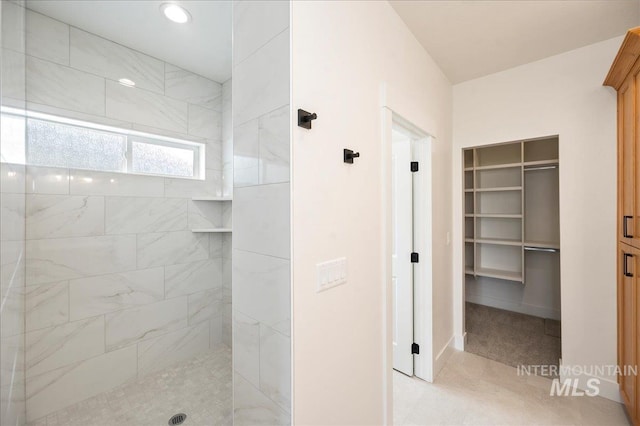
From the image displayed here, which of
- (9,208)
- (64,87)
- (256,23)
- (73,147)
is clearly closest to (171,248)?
(73,147)

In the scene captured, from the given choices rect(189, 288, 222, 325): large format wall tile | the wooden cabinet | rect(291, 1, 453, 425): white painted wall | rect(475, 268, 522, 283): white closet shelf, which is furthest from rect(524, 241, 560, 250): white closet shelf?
rect(189, 288, 222, 325): large format wall tile

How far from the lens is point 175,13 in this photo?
1.82 meters

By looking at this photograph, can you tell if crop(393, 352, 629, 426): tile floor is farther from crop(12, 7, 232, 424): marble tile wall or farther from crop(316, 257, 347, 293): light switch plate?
crop(12, 7, 232, 424): marble tile wall

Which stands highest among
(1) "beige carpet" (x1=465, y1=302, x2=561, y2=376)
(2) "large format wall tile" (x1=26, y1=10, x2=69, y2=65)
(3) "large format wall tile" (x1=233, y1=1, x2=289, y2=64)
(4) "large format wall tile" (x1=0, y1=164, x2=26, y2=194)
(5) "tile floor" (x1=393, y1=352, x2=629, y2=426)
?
(2) "large format wall tile" (x1=26, y1=10, x2=69, y2=65)

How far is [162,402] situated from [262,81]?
7.70 feet

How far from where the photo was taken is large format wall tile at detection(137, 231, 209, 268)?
2.27 meters

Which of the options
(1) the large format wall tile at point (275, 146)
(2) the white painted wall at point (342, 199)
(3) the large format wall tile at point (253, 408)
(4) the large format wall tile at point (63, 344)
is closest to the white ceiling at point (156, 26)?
(2) the white painted wall at point (342, 199)

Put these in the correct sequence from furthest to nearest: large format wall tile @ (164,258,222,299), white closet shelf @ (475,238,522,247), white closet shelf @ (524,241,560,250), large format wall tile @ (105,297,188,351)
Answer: white closet shelf @ (475,238,522,247)
white closet shelf @ (524,241,560,250)
large format wall tile @ (164,258,222,299)
large format wall tile @ (105,297,188,351)

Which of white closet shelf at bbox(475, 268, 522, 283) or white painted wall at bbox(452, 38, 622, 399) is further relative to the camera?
white closet shelf at bbox(475, 268, 522, 283)

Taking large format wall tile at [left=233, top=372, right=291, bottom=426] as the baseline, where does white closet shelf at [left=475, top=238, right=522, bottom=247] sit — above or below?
above

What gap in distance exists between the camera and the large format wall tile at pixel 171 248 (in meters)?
2.27

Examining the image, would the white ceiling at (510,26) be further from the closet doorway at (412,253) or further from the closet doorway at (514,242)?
the closet doorway at (514,242)

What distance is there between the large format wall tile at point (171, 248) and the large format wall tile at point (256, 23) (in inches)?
69.2

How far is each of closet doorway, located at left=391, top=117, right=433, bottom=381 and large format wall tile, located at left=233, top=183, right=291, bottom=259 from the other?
146 cm
